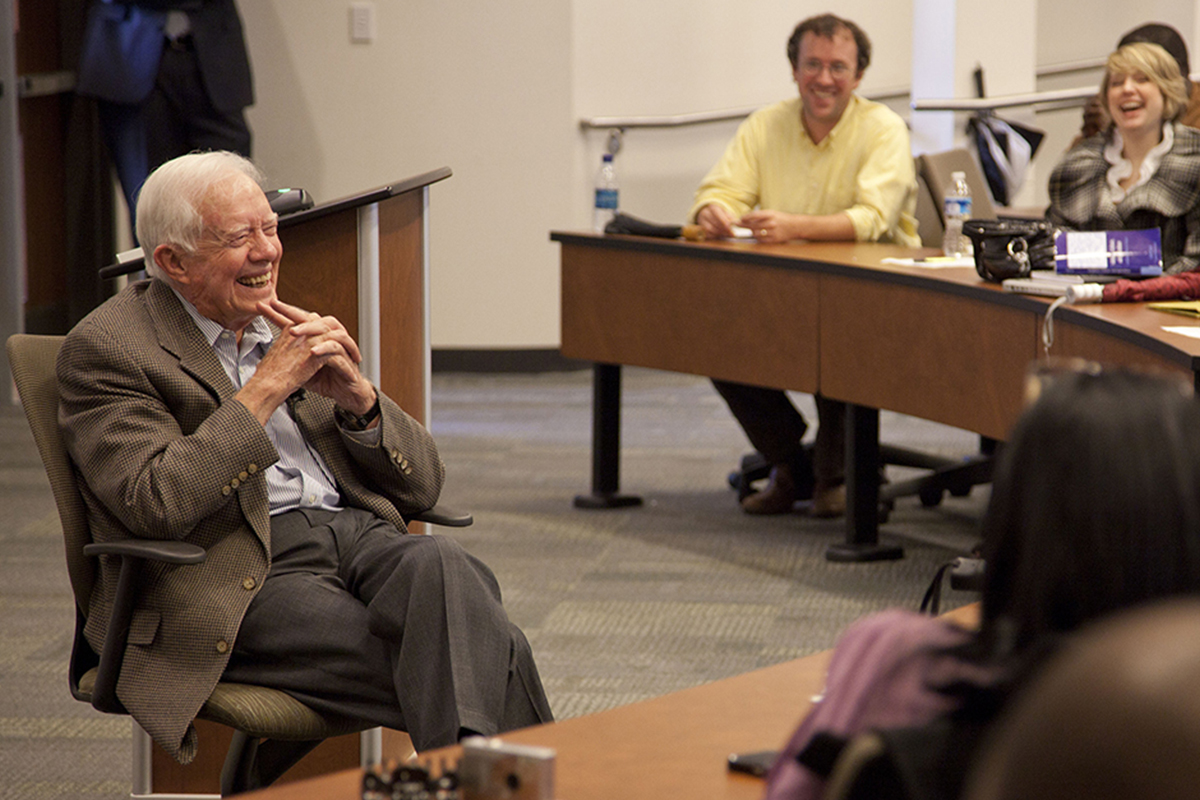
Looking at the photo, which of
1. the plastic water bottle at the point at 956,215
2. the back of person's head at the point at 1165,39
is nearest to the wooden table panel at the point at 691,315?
the plastic water bottle at the point at 956,215

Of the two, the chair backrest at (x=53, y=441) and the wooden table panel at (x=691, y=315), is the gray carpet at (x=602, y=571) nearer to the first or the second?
the wooden table panel at (x=691, y=315)

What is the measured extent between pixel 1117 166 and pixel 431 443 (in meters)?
2.16

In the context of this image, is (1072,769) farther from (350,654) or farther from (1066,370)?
(350,654)

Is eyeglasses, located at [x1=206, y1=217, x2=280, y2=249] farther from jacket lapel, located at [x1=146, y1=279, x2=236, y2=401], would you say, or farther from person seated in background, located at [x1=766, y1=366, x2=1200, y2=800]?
person seated in background, located at [x1=766, y1=366, x2=1200, y2=800]

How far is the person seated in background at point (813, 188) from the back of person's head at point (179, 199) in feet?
7.59

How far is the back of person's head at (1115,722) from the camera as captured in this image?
0.47 metres

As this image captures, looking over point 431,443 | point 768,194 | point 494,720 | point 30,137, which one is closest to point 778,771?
point 494,720

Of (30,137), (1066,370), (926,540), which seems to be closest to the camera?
(1066,370)

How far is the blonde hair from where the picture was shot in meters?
3.46

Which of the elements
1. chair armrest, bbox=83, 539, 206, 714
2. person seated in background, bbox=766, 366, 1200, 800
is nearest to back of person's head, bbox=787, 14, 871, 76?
chair armrest, bbox=83, 539, 206, 714

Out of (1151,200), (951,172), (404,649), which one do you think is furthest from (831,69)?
(404,649)

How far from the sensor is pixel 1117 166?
141 inches

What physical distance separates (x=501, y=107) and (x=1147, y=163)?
3286 mm

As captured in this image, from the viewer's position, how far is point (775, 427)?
429 cm
